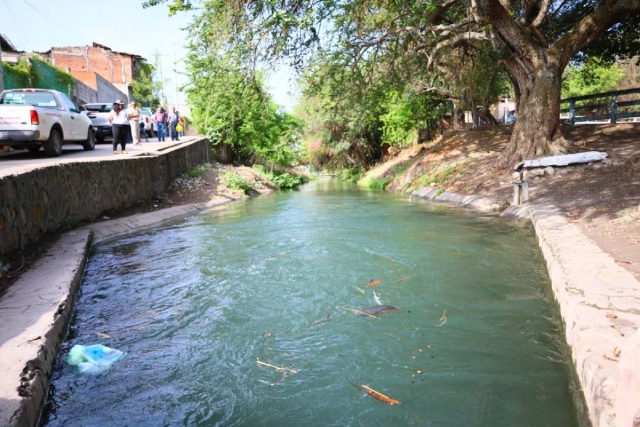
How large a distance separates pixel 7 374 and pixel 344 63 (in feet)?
45.4

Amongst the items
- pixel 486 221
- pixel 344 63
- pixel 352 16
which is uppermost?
pixel 352 16

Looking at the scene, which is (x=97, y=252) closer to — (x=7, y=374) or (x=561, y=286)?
(x=7, y=374)

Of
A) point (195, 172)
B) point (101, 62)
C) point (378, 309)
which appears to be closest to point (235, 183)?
point (195, 172)

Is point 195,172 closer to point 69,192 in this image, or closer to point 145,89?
point 69,192

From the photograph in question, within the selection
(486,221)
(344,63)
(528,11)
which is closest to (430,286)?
(486,221)

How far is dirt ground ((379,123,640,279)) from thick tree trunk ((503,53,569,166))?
2.46 feet

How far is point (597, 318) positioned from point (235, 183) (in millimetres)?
17325

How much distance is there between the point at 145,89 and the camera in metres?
51.1

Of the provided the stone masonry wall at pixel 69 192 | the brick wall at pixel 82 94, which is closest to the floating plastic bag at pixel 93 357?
the stone masonry wall at pixel 69 192

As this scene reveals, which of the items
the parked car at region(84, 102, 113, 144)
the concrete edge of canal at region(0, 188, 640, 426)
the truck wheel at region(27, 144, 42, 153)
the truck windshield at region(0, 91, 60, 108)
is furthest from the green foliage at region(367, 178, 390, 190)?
the concrete edge of canal at region(0, 188, 640, 426)

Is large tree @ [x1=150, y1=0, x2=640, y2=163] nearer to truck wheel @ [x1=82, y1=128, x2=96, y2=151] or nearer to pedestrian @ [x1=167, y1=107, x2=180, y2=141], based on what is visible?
truck wheel @ [x1=82, y1=128, x2=96, y2=151]

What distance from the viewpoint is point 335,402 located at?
3.46 meters

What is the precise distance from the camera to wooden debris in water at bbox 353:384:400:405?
345 cm

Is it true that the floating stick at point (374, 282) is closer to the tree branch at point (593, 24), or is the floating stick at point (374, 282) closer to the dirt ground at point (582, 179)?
the dirt ground at point (582, 179)
